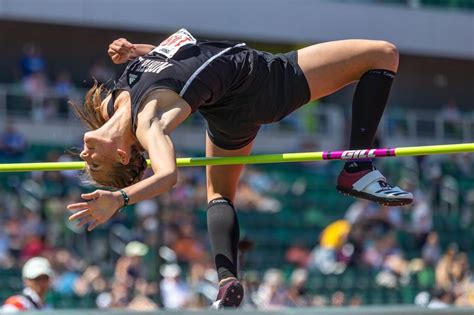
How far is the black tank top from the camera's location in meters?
6.15

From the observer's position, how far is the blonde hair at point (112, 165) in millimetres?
6309

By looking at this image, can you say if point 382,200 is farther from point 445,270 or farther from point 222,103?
point 445,270

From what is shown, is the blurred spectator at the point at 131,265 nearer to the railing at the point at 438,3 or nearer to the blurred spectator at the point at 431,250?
the blurred spectator at the point at 431,250

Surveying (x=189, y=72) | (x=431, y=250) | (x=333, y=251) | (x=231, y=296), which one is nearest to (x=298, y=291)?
(x=333, y=251)

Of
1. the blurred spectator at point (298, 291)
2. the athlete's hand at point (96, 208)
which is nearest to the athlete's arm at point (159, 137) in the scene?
the athlete's hand at point (96, 208)

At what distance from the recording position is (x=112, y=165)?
6266mm

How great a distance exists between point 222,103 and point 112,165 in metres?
0.67

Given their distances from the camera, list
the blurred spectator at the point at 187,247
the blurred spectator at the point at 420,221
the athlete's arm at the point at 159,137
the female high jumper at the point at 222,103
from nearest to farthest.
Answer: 1. the athlete's arm at the point at 159,137
2. the female high jumper at the point at 222,103
3. the blurred spectator at the point at 187,247
4. the blurred spectator at the point at 420,221

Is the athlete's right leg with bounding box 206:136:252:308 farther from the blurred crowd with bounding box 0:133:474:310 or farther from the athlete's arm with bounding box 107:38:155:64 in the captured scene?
the blurred crowd with bounding box 0:133:474:310

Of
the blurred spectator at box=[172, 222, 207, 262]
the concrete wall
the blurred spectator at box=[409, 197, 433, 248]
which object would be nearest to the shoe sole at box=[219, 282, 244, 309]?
the blurred spectator at box=[172, 222, 207, 262]

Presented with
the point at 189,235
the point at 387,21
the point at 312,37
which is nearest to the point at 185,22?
the point at 312,37

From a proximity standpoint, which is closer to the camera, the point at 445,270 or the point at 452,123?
the point at 445,270

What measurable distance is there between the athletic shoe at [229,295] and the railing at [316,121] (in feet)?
32.1

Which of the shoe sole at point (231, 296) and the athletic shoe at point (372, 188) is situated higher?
the athletic shoe at point (372, 188)
